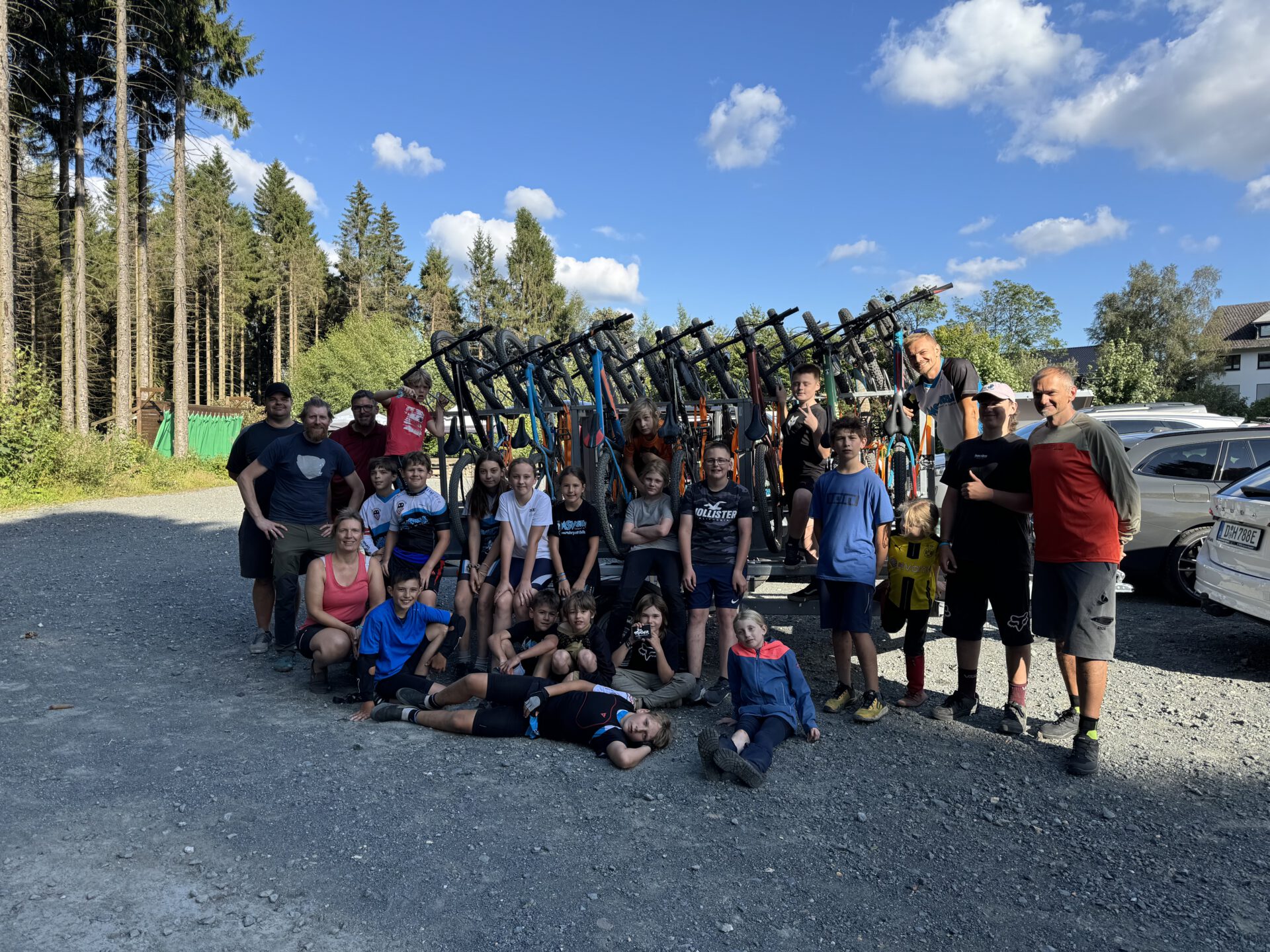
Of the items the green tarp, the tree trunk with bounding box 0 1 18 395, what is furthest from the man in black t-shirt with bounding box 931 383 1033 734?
the green tarp

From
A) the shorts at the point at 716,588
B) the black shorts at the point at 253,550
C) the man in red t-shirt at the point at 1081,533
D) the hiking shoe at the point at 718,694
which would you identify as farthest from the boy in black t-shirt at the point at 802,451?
the black shorts at the point at 253,550

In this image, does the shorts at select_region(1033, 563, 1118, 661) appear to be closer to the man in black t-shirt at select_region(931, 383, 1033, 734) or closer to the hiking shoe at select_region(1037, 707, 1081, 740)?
the man in black t-shirt at select_region(931, 383, 1033, 734)

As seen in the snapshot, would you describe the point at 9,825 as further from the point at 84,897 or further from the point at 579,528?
the point at 579,528

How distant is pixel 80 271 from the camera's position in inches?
849

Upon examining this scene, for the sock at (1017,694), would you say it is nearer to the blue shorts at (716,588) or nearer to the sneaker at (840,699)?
the sneaker at (840,699)

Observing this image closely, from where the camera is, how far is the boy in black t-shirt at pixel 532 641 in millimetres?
4840

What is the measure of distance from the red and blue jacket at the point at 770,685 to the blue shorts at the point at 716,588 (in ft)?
2.23

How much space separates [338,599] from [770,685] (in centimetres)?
283

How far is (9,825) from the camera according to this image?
10.7 feet

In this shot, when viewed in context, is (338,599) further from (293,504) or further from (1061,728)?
(1061,728)

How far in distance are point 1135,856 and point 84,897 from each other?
3779mm

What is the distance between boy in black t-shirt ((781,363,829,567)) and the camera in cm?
548

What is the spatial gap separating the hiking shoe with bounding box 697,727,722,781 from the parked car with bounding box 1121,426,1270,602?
214 inches

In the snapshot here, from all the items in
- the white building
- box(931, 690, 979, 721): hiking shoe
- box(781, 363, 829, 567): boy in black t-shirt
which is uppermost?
the white building
